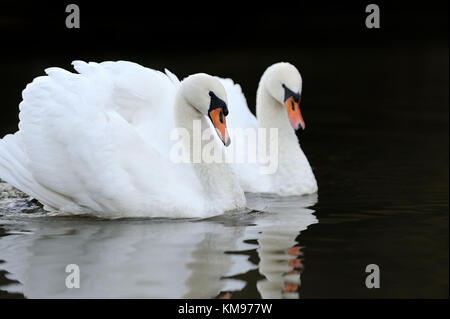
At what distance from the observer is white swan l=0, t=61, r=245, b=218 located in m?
8.84

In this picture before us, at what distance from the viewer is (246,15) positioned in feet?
94.9

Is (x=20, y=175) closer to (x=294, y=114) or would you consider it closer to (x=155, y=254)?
(x=155, y=254)

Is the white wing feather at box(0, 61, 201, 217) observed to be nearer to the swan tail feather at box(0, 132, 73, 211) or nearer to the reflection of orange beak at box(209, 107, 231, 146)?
the swan tail feather at box(0, 132, 73, 211)

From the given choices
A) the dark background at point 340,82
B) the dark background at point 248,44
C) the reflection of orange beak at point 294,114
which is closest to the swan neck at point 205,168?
the dark background at point 340,82

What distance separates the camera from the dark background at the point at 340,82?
8.07m

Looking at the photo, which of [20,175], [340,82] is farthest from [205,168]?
[340,82]

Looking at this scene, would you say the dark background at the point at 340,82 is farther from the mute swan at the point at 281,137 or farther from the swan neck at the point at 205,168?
the swan neck at the point at 205,168

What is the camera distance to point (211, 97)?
29.9 feet

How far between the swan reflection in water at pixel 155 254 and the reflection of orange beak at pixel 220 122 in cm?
76

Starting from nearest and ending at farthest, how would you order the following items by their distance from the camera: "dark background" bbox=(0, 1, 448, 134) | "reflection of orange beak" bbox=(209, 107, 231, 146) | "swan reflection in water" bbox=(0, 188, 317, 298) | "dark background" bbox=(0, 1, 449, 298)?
"swan reflection in water" bbox=(0, 188, 317, 298), "dark background" bbox=(0, 1, 449, 298), "reflection of orange beak" bbox=(209, 107, 231, 146), "dark background" bbox=(0, 1, 448, 134)

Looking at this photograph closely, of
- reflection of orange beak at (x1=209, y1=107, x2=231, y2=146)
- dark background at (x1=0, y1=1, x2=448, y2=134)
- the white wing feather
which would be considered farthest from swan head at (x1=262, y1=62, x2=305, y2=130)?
dark background at (x1=0, y1=1, x2=448, y2=134)

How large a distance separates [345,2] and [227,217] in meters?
24.2

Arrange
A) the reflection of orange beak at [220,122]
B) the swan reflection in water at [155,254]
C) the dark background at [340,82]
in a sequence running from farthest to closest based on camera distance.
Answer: the reflection of orange beak at [220,122] < the dark background at [340,82] < the swan reflection in water at [155,254]

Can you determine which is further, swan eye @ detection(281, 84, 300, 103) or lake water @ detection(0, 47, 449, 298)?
swan eye @ detection(281, 84, 300, 103)
